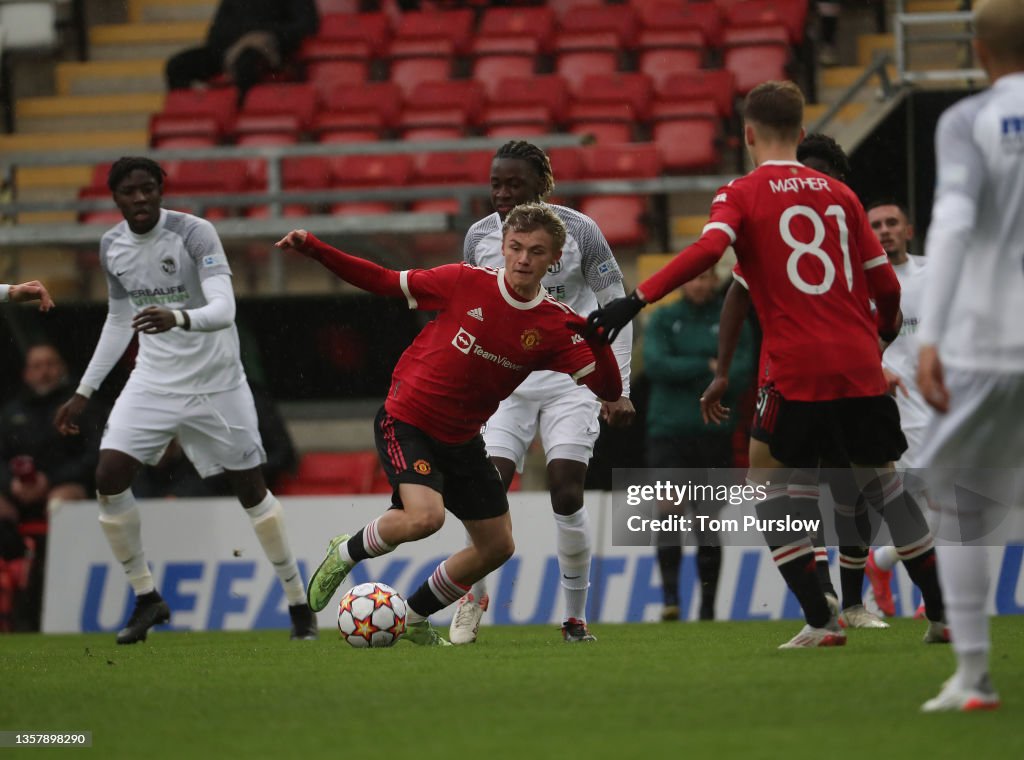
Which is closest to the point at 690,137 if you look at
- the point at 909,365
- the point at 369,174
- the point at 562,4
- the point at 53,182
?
the point at 369,174

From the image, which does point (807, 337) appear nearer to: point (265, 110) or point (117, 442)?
point (117, 442)

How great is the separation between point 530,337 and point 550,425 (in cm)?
121

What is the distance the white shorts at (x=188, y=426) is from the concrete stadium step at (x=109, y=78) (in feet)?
27.5

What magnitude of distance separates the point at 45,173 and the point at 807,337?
10.3 meters

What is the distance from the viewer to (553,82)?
13586 millimetres

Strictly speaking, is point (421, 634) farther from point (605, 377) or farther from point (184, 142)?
point (184, 142)

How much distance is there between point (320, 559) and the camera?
34.0ft

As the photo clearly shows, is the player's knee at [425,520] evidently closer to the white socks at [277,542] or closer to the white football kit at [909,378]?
the white socks at [277,542]

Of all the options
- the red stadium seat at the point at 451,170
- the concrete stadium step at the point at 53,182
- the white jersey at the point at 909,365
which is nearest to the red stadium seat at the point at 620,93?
the red stadium seat at the point at 451,170

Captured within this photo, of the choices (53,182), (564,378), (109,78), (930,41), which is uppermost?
(109,78)

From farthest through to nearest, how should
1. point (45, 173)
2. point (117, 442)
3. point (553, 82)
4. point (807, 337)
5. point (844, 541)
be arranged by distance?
point (45, 173) < point (553, 82) < point (117, 442) < point (844, 541) < point (807, 337)


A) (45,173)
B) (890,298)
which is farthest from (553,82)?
(890,298)

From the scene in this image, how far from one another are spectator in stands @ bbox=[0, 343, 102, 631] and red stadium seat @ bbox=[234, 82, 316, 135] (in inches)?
138

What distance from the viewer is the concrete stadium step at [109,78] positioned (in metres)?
16.1
